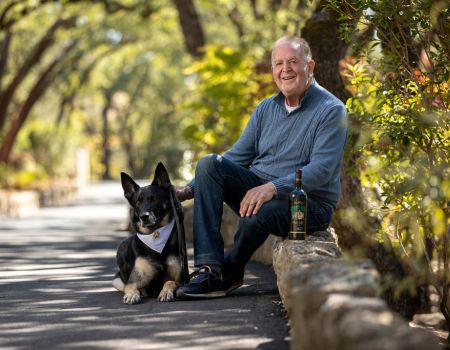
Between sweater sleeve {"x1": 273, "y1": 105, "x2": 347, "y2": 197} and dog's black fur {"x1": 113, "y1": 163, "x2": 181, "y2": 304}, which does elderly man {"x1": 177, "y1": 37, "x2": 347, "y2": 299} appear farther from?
dog's black fur {"x1": 113, "y1": 163, "x2": 181, "y2": 304}

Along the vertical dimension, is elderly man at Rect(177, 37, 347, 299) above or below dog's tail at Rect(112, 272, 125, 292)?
above

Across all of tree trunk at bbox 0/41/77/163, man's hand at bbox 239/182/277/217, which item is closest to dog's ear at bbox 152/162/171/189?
man's hand at bbox 239/182/277/217

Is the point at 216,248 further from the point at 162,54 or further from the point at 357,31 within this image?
the point at 162,54

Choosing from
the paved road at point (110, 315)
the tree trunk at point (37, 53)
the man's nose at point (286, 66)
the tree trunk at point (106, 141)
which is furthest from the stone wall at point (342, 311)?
the tree trunk at point (106, 141)

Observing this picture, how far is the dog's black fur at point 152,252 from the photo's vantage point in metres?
6.53

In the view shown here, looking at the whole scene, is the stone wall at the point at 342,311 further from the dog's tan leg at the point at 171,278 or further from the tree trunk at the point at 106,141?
the tree trunk at the point at 106,141

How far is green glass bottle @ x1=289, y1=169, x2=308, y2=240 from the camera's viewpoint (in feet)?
20.5

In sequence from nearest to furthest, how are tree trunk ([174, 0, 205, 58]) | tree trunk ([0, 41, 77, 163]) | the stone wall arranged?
the stone wall
tree trunk ([174, 0, 205, 58])
tree trunk ([0, 41, 77, 163])

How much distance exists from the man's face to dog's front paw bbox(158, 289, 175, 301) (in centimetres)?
173

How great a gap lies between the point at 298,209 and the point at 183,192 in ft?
3.20

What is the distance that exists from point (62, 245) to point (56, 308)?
6.67 m

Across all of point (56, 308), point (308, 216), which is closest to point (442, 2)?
point (308, 216)

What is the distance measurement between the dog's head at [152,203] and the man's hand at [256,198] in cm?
62

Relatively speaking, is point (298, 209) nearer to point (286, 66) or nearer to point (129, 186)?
point (286, 66)
